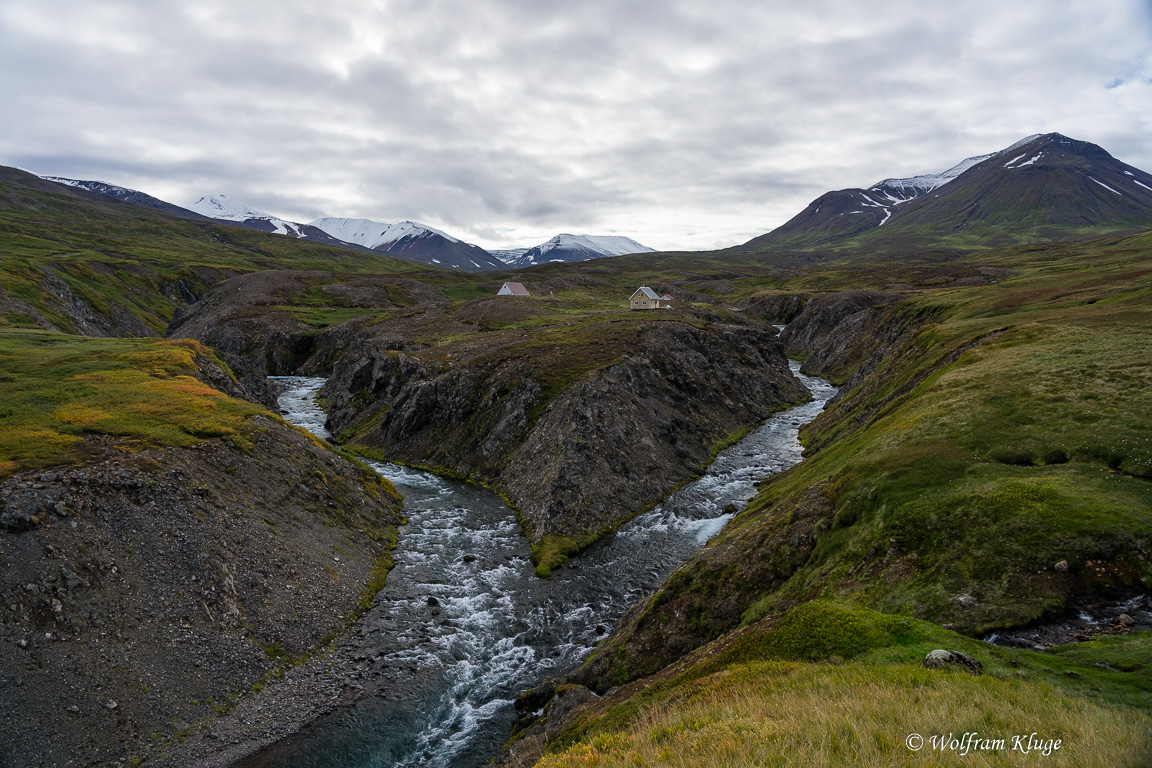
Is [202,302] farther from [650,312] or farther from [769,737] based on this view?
[769,737]

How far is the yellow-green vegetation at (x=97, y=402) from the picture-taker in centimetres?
3509

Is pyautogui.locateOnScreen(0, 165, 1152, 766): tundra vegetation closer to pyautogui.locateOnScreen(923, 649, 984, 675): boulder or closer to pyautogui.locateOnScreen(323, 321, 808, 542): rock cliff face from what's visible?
pyautogui.locateOnScreen(923, 649, 984, 675): boulder

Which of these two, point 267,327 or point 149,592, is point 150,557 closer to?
point 149,592

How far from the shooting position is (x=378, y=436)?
7094cm

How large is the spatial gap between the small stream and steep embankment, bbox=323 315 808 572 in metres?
3.22

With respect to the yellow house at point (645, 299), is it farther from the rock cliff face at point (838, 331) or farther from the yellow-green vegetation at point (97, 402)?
the yellow-green vegetation at point (97, 402)

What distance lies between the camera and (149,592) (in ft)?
94.2

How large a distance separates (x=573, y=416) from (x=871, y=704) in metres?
46.7

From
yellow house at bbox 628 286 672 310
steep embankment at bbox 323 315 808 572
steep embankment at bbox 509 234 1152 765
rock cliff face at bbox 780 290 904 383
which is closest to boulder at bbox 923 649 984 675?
steep embankment at bbox 509 234 1152 765

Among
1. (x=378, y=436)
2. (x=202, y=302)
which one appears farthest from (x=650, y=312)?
(x=202, y=302)

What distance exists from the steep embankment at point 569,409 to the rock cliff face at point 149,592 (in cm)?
1843

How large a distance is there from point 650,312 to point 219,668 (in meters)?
93.0

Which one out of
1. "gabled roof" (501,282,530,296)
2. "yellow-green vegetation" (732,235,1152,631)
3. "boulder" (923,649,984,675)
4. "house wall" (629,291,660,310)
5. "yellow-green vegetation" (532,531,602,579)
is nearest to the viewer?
"boulder" (923,649,984,675)

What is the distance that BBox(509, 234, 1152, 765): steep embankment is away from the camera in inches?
699
